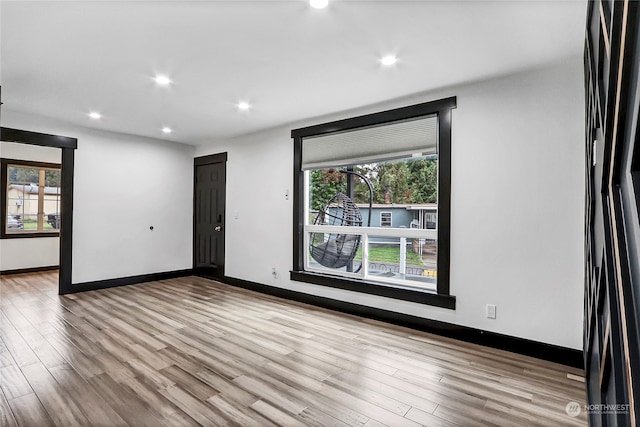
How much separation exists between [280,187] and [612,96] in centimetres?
401

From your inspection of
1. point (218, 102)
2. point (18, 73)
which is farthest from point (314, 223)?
point (18, 73)

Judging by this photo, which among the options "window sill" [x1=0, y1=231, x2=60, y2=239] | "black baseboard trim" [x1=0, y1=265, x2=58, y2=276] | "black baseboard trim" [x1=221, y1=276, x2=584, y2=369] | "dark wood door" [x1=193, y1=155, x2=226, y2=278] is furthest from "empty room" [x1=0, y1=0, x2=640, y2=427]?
"window sill" [x1=0, y1=231, x2=60, y2=239]

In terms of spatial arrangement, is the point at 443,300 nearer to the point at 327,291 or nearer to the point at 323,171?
the point at 327,291

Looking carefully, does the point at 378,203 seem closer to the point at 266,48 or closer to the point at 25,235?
the point at 266,48

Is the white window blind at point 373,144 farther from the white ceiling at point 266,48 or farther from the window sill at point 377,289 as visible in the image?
the window sill at point 377,289

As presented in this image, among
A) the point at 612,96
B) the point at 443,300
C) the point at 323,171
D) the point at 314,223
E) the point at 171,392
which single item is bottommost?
the point at 171,392

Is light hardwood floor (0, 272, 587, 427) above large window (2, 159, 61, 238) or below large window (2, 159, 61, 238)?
below

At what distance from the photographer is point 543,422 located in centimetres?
190

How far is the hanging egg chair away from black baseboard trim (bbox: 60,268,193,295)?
2863mm

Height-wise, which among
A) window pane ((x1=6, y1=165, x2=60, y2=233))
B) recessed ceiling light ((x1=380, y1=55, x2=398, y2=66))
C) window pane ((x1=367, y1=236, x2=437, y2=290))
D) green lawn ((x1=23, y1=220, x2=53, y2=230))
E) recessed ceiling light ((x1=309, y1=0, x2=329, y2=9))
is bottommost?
window pane ((x1=367, y1=236, x2=437, y2=290))

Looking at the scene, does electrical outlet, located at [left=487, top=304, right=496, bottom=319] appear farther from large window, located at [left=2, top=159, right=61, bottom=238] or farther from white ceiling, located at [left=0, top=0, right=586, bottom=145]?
large window, located at [left=2, top=159, right=61, bottom=238]

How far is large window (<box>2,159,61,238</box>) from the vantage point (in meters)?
6.18

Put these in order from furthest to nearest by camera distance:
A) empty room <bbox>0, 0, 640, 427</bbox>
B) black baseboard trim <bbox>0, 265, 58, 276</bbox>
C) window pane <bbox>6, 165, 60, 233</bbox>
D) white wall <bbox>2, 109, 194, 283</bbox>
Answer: window pane <bbox>6, 165, 60, 233</bbox>
black baseboard trim <bbox>0, 265, 58, 276</bbox>
white wall <bbox>2, 109, 194, 283</bbox>
empty room <bbox>0, 0, 640, 427</bbox>

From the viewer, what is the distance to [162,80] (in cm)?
306
